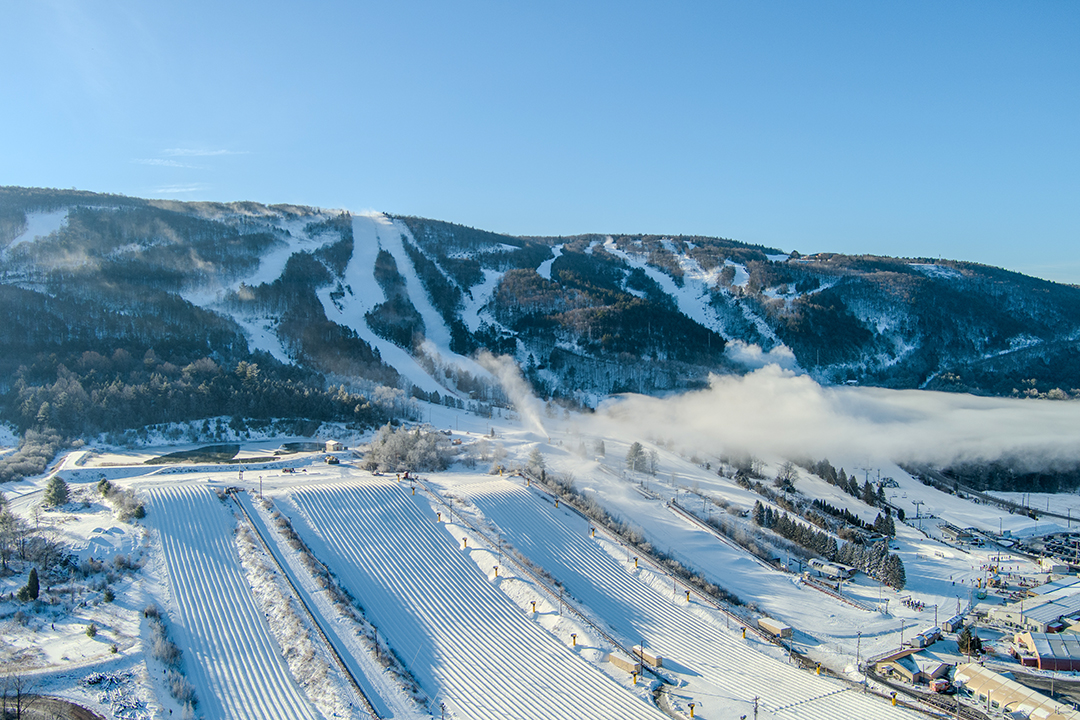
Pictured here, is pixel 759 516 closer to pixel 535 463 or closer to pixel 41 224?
pixel 535 463

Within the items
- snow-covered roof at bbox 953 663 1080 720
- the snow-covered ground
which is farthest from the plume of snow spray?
snow-covered roof at bbox 953 663 1080 720

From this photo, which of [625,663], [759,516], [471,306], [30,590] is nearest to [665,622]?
[625,663]

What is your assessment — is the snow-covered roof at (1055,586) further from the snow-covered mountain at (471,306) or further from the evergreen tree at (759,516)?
the snow-covered mountain at (471,306)

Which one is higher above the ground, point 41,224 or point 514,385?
point 41,224

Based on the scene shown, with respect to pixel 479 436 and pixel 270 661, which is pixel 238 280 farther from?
pixel 270 661

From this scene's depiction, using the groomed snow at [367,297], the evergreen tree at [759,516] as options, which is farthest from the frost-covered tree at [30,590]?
the groomed snow at [367,297]

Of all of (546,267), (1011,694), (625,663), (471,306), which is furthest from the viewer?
(546,267)
